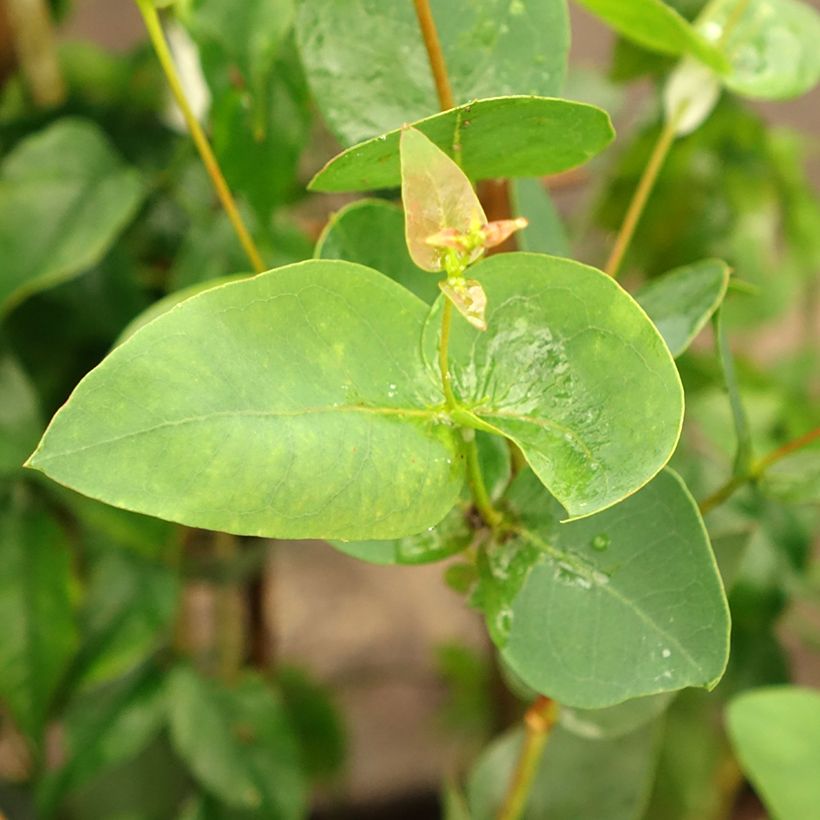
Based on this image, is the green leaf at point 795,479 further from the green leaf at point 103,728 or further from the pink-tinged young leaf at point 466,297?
the green leaf at point 103,728

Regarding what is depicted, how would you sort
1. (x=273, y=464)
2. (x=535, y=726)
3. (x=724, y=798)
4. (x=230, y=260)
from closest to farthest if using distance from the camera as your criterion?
(x=273, y=464), (x=535, y=726), (x=230, y=260), (x=724, y=798)

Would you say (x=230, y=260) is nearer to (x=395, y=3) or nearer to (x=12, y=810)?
(x=395, y=3)

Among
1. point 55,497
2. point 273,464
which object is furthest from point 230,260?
point 273,464

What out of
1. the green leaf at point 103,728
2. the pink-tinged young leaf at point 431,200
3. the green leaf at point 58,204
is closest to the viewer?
the pink-tinged young leaf at point 431,200

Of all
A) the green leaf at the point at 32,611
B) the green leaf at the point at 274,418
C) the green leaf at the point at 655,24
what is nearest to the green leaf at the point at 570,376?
the green leaf at the point at 274,418

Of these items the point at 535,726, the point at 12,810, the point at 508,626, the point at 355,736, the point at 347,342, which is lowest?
the point at 355,736

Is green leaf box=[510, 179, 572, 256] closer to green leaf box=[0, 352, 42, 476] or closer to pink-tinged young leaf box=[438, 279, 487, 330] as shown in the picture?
pink-tinged young leaf box=[438, 279, 487, 330]
